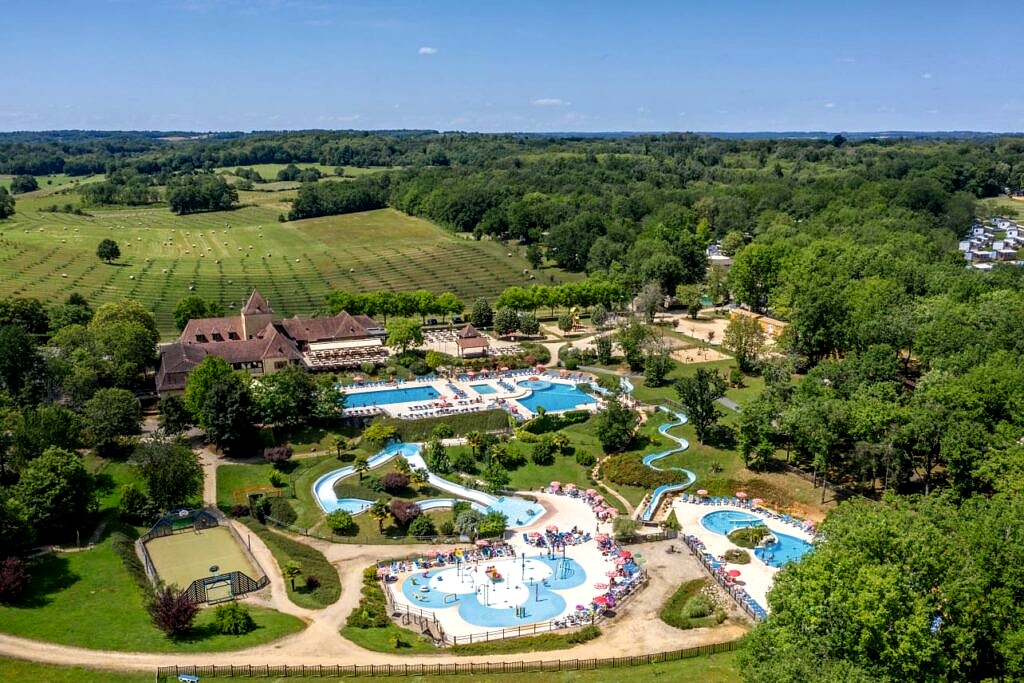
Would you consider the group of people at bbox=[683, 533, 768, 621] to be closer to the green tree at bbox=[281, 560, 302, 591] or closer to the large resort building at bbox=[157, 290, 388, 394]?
the green tree at bbox=[281, 560, 302, 591]

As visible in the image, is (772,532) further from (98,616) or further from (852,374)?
(98,616)

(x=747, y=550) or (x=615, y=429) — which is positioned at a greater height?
(x=615, y=429)

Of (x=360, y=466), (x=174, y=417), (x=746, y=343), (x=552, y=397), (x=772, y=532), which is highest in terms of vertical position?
(x=746, y=343)

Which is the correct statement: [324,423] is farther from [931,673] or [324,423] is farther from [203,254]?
[203,254]

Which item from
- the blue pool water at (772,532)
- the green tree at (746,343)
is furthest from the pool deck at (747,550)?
the green tree at (746,343)

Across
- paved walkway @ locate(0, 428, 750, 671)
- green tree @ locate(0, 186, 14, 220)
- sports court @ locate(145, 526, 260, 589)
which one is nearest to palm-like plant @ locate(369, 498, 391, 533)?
paved walkway @ locate(0, 428, 750, 671)

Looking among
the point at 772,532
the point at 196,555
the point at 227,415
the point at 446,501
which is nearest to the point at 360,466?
the point at 446,501

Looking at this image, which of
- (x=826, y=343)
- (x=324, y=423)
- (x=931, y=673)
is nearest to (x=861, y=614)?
(x=931, y=673)
